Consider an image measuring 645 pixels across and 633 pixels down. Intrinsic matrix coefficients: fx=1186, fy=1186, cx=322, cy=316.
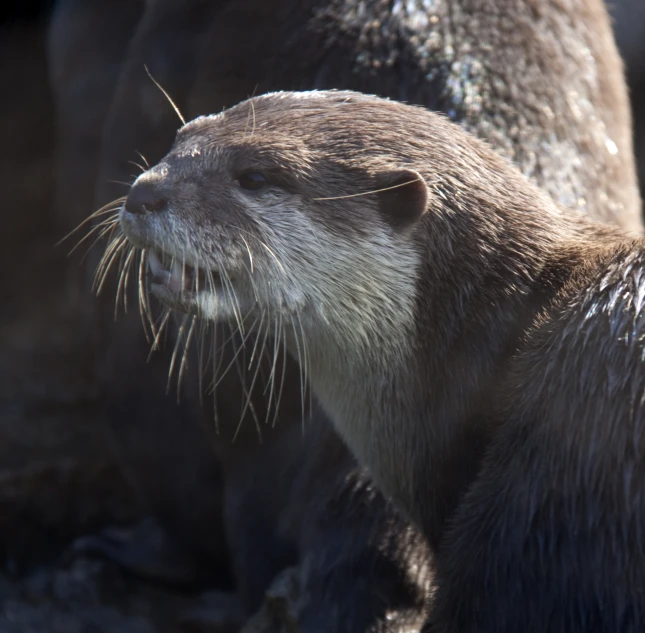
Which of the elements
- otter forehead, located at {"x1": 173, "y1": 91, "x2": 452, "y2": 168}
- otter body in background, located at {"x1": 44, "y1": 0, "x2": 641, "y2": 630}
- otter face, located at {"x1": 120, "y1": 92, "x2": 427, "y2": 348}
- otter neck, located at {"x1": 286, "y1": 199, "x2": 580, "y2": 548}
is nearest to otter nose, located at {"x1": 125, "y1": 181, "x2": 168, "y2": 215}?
otter face, located at {"x1": 120, "y1": 92, "x2": 427, "y2": 348}

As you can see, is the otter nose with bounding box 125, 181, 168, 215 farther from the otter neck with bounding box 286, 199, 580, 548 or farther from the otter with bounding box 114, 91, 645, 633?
the otter neck with bounding box 286, 199, 580, 548

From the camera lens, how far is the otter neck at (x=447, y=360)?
2.13 m

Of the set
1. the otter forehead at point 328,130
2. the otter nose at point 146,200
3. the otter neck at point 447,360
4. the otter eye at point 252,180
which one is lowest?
the otter neck at point 447,360

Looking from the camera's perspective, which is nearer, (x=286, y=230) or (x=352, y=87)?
(x=286, y=230)

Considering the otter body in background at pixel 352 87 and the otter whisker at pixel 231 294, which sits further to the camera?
the otter body in background at pixel 352 87

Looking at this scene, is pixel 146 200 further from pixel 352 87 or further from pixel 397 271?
pixel 352 87

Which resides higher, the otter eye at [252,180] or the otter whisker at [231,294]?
the otter eye at [252,180]

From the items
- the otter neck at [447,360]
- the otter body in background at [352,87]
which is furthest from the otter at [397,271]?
the otter body in background at [352,87]

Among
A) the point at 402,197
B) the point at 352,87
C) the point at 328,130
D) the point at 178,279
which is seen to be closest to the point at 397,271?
the point at 402,197

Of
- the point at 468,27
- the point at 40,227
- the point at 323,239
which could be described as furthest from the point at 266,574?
the point at 40,227

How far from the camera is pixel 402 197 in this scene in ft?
6.98

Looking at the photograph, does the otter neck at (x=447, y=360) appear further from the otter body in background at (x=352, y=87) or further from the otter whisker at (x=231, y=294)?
the otter body in background at (x=352, y=87)

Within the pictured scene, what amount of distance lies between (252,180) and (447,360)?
49cm

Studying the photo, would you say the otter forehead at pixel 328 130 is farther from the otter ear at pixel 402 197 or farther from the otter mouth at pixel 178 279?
the otter mouth at pixel 178 279
